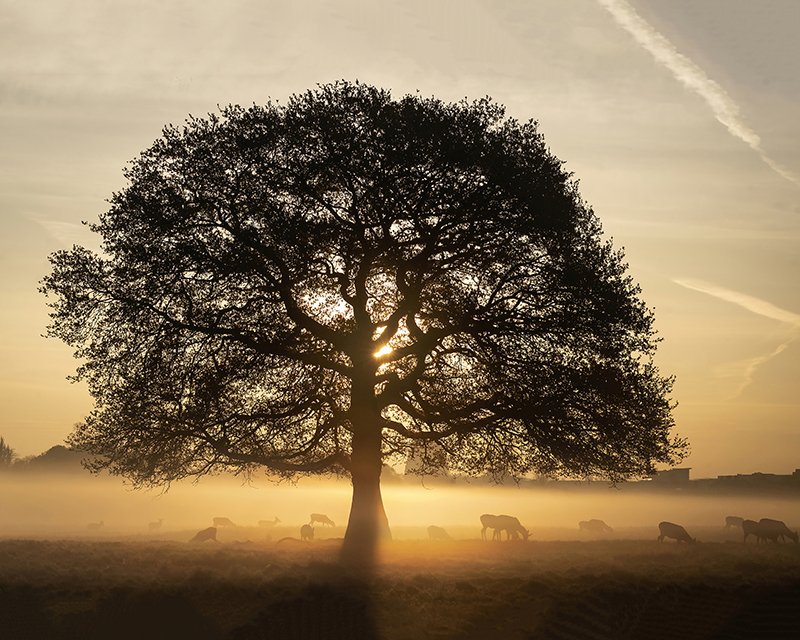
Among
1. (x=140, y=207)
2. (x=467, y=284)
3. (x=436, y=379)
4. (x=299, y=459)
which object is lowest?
(x=299, y=459)

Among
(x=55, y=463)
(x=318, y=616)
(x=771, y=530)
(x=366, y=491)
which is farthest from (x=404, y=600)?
(x=55, y=463)

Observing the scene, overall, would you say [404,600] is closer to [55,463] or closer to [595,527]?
[595,527]

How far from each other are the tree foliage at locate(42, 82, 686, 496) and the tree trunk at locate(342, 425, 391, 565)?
42.9 inches

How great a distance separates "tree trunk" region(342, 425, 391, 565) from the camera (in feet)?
110

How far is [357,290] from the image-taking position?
33.1 meters

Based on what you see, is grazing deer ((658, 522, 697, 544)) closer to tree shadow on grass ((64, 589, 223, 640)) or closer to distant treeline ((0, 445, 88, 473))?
tree shadow on grass ((64, 589, 223, 640))

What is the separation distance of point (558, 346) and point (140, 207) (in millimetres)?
15862

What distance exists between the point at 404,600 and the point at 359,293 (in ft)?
44.3

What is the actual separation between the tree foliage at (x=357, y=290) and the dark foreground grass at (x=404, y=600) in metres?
5.96

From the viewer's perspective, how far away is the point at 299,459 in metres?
35.6

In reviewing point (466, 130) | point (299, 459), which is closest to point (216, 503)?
point (299, 459)

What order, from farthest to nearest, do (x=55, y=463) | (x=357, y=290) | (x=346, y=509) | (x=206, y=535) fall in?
1. (x=55, y=463)
2. (x=346, y=509)
3. (x=206, y=535)
4. (x=357, y=290)

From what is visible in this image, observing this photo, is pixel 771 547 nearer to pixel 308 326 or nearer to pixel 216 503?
pixel 308 326

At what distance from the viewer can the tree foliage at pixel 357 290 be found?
104 ft
